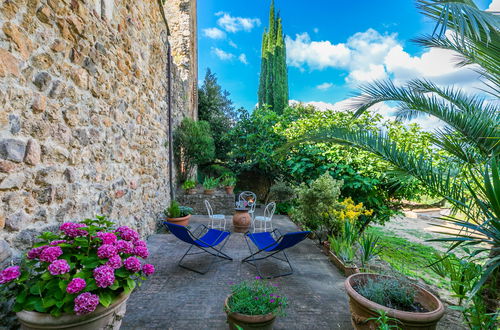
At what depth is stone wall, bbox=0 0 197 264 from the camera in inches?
61.0

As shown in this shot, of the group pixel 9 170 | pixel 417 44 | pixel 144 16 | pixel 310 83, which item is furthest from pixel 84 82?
pixel 310 83

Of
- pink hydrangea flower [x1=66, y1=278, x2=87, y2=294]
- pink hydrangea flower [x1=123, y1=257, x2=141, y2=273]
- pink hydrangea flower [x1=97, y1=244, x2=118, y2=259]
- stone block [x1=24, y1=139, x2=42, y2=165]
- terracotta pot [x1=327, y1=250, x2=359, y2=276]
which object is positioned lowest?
terracotta pot [x1=327, y1=250, x2=359, y2=276]

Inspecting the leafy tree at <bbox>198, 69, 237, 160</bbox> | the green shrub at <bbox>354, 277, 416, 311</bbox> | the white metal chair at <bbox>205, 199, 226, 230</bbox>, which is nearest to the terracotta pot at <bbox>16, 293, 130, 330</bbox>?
the green shrub at <bbox>354, 277, 416, 311</bbox>

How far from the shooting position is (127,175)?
339 cm

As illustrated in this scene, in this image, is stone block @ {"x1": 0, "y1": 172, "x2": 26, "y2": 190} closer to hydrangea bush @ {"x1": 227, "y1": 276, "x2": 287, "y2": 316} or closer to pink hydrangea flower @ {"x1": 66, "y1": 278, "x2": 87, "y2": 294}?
pink hydrangea flower @ {"x1": 66, "y1": 278, "x2": 87, "y2": 294}

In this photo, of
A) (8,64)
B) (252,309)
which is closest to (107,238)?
(252,309)

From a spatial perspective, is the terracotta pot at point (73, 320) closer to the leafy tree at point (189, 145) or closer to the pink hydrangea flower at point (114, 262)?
the pink hydrangea flower at point (114, 262)

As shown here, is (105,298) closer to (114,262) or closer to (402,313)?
(114,262)

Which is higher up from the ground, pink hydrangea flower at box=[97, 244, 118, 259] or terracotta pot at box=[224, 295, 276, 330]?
pink hydrangea flower at box=[97, 244, 118, 259]

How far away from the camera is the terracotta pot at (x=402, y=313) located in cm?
158

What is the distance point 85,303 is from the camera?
1.22 meters

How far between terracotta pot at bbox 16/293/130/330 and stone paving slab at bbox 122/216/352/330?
25.8 inches

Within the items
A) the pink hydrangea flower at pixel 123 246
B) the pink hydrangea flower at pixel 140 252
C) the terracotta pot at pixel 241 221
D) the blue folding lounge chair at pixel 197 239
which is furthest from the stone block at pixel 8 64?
the terracotta pot at pixel 241 221

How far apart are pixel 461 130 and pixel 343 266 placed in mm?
2052
